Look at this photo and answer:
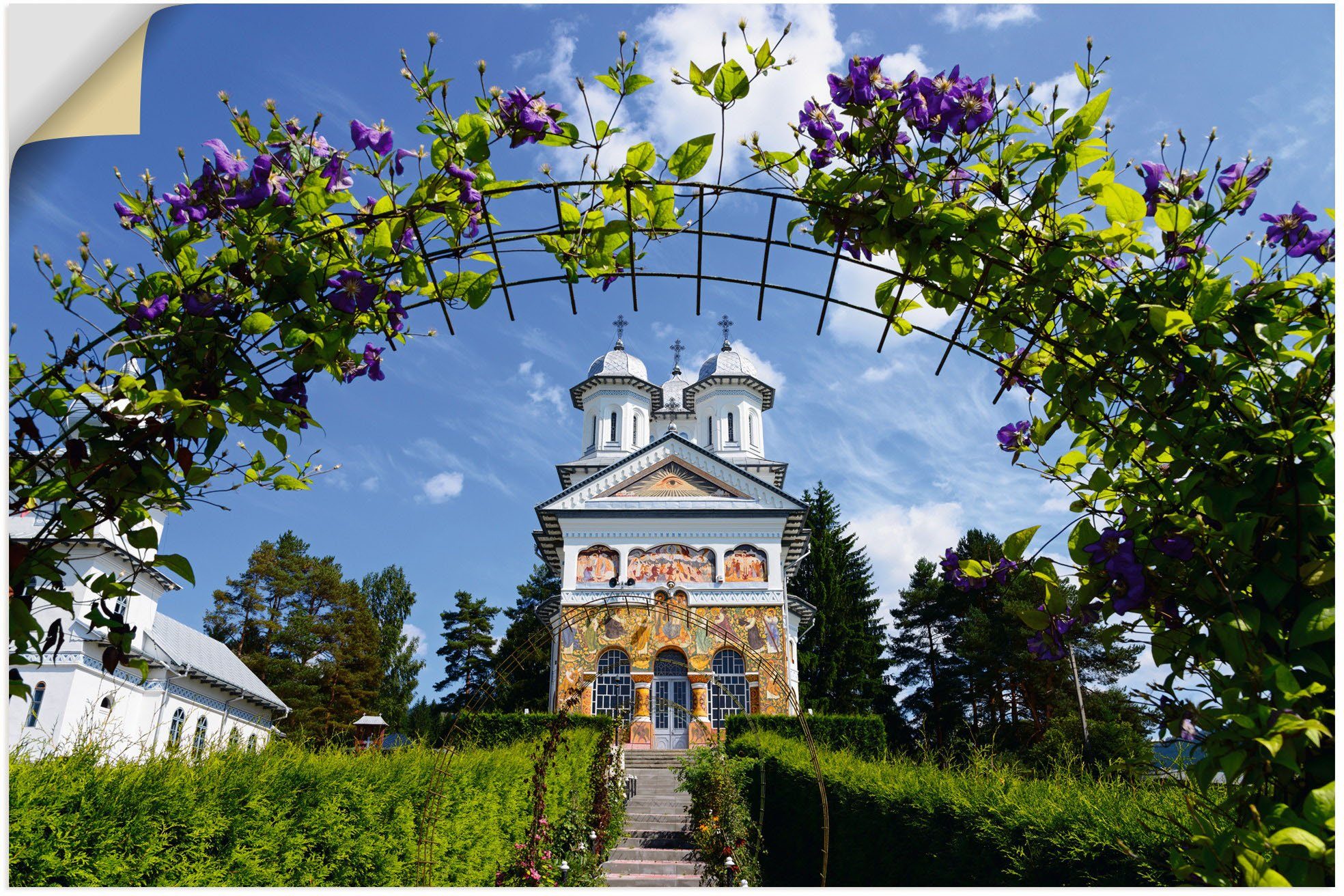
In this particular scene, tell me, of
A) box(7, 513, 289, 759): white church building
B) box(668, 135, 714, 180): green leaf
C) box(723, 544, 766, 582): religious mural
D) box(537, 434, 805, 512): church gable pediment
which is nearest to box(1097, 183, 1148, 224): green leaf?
box(668, 135, 714, 180): green leaf

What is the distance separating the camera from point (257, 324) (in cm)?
197

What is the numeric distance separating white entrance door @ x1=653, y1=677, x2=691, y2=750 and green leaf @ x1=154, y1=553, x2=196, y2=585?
19.6 m

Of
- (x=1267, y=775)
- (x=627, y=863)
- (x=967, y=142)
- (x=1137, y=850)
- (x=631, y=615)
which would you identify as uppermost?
(x=631, y=615)

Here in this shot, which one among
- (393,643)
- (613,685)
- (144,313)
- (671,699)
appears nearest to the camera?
(144,313)

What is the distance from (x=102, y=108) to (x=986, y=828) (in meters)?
4.95

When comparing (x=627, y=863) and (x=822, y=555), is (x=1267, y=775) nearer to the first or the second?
(x=627, y=863)

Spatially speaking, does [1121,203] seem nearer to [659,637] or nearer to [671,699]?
[659,637]

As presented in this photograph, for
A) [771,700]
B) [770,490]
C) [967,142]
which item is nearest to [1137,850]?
[967,142]

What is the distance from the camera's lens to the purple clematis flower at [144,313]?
2.01 m

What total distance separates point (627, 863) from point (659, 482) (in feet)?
48.6

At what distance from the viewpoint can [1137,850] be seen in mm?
3469

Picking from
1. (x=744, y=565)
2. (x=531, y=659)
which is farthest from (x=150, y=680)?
(x=744, y=565)

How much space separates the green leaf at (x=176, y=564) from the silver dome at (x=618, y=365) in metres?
30.1

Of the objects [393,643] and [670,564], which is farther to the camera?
[393,643]
